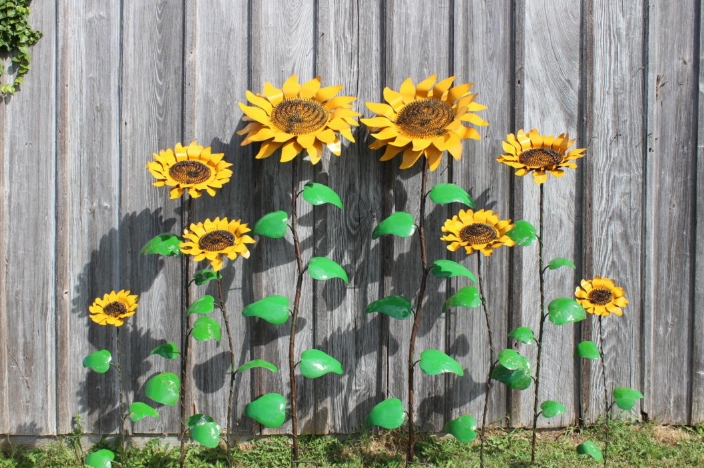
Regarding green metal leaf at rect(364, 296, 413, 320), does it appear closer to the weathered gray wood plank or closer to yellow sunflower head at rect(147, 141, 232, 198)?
yellow sunflower head at rect(147, 141, 232, 198)

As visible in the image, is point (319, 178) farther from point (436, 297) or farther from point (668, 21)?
point (668, 21)

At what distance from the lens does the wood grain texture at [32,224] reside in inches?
99.7

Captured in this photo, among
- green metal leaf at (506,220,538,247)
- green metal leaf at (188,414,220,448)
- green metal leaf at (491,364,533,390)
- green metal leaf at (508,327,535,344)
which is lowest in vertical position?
green metal leaf at (188,414,220,448)

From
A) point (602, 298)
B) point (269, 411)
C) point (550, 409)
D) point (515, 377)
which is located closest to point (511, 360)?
point (515, 377)

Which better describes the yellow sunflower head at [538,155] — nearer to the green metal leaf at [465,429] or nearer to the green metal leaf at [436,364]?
the green metal leaf at [436,364]

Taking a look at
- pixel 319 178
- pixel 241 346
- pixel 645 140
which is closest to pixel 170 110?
pixel 319 178

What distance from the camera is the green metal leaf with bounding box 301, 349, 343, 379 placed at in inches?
89.4

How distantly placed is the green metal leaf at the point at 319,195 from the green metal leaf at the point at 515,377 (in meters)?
0.98

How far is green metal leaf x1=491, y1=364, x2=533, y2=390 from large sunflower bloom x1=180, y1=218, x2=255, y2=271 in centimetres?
118

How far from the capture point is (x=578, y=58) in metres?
2.57

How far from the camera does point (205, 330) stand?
2258mm

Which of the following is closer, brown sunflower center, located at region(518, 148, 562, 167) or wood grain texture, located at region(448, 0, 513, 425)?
brown sunflower center, located at region(518, 148, 562, 167)

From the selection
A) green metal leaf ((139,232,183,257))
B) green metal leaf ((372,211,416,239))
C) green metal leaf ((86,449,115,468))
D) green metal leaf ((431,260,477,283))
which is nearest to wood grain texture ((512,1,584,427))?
green metal leaf ((431,260,477,283))

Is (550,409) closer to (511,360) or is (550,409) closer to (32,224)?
(511,360)
